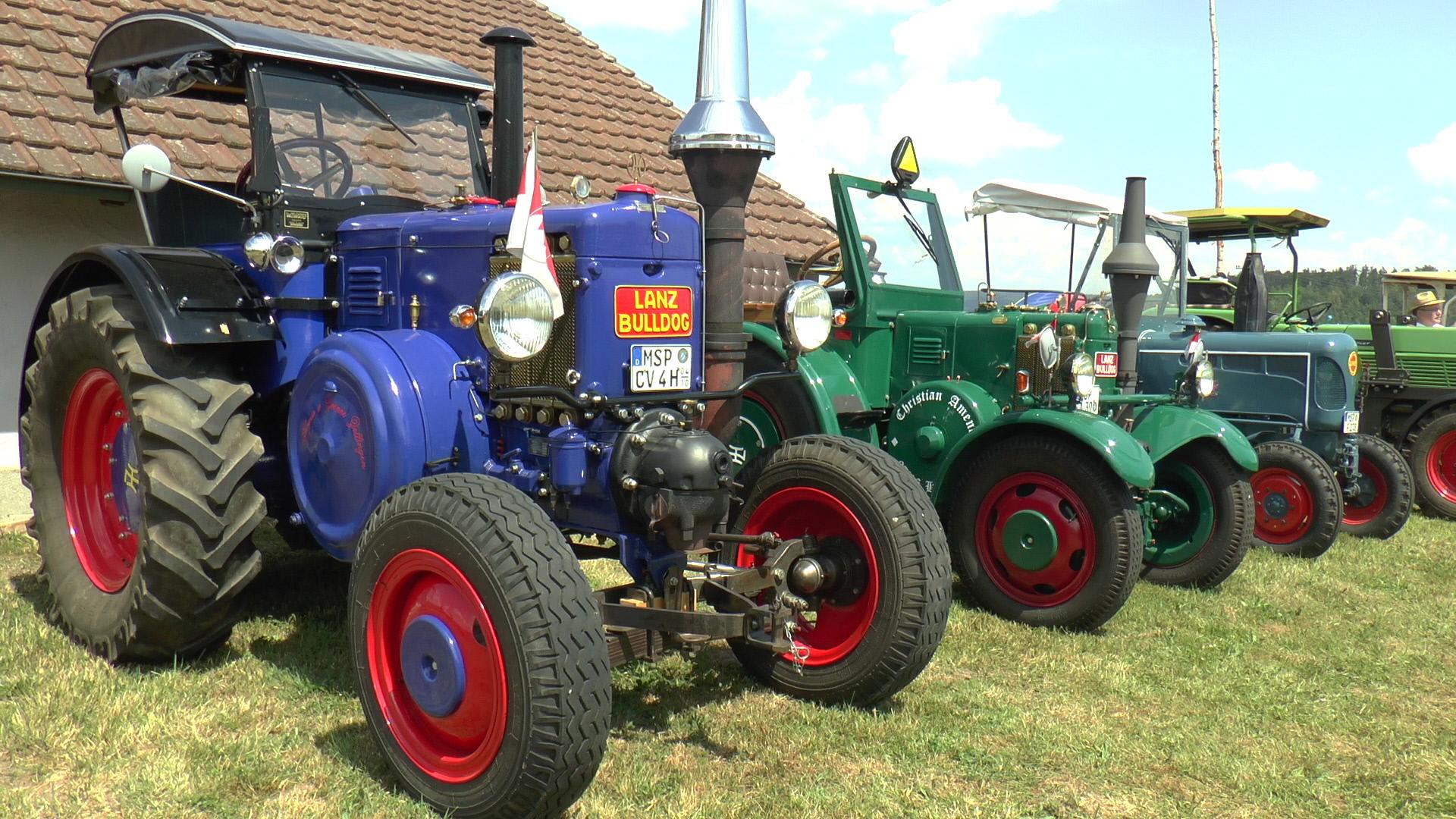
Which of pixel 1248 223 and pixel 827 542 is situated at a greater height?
pixel 1248 223

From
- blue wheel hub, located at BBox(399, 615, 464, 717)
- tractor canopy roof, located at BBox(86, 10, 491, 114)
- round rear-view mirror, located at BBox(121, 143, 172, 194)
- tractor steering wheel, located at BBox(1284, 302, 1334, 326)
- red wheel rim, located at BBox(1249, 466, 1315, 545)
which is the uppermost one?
tractor canopy roof, located at BBox(86, 10, 491, 114)

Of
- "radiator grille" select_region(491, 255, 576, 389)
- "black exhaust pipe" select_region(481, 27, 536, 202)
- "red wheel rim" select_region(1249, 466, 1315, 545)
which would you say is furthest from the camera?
"red wheel rim" select_region(1249, 466, 1315, 545)

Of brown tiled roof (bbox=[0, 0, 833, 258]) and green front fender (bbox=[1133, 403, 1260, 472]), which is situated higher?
brown tiled roof (bbox=[0, 0, 833, 258])

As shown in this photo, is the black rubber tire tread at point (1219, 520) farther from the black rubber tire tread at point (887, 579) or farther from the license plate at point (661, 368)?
the license plate at point (661, 368)

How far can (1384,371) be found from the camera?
9.27m

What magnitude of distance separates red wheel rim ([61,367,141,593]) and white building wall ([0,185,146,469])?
2.20m

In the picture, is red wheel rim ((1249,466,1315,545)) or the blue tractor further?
red wheel rim ((1249,466,1315,545))

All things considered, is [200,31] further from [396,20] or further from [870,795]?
[396,20]

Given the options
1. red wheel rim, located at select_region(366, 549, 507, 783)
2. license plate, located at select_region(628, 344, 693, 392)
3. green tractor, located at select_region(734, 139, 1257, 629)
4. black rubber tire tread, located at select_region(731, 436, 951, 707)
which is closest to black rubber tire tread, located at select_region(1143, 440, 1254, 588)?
green tractor, located at select_region(734, 139, 1257, 629)

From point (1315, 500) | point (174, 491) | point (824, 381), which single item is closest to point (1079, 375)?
point (824, 381)

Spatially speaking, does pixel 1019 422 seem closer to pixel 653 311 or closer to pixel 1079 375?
pixel 1079 375

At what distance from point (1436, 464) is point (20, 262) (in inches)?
382

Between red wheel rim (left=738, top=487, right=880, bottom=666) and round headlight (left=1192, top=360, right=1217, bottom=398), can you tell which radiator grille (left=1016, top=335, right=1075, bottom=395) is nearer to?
round headlight (left=1192, top=360, right=1217, bottom=398)

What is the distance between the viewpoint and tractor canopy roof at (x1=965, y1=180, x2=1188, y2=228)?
731 cm
